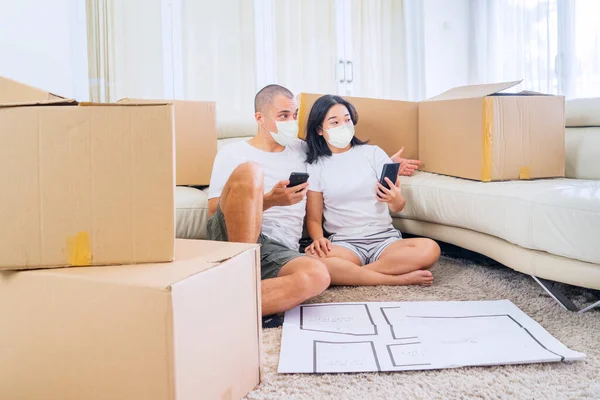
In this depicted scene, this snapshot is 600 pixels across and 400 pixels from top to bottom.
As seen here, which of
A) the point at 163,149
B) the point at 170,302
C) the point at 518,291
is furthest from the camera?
the point at 518,291

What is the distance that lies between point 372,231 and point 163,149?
3.34 ft

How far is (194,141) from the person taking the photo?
6.41ft

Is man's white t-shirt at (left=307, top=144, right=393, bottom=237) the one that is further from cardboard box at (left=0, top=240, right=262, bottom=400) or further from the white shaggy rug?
cardboard box at (left=0, top=240, right=262, bottom=400)

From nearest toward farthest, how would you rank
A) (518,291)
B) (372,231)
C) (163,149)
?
1. (163,149)
2. (518,291)
3. (372,231)

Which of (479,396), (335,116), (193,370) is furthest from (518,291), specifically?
(193,370)

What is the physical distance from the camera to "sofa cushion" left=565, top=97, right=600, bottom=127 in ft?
6.16

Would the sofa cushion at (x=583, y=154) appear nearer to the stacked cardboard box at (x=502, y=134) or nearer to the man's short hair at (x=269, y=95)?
the stacked cardboard box at (x=502, y=134)

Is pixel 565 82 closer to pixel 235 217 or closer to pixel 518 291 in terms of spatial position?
pixel 518 291

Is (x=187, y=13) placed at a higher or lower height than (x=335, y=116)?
higher

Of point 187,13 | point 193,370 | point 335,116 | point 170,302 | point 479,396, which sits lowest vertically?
point 479,396

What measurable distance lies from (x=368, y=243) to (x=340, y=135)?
38 cm

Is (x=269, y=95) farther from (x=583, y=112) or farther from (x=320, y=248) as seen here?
(x=583, y=112)

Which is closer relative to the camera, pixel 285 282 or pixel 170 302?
pixel 170 302

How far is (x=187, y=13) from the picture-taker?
326 cm
